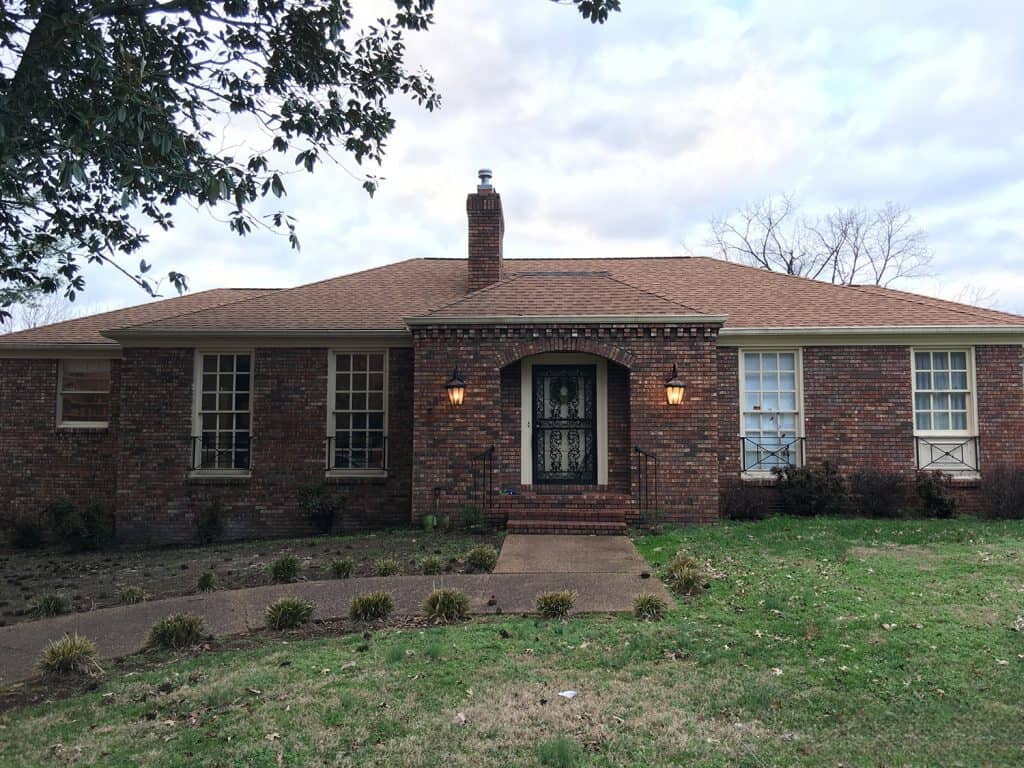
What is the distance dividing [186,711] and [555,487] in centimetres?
756

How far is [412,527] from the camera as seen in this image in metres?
10.8

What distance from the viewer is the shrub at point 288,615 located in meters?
5.79

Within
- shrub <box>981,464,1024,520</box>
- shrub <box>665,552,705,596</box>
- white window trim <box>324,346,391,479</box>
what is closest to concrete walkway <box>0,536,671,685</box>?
shrub <box>665,552,705,596</box>

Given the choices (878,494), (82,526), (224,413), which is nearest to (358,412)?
(224,413)

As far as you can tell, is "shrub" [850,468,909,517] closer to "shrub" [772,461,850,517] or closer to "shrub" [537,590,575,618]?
"shrub" [772,461,850,517]

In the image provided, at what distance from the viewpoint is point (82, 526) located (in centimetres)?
1146

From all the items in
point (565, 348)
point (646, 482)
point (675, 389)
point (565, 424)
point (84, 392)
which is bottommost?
point (646, 482)

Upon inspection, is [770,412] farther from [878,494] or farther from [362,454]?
[362,454]

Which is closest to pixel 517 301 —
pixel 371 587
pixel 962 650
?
pixel 371 587

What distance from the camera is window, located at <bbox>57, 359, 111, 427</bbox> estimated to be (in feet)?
43.0

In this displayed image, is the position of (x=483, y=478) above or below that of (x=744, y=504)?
above

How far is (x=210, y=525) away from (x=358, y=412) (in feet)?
10.4

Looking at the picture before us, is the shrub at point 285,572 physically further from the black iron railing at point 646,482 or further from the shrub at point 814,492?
the shrub at point 814,492

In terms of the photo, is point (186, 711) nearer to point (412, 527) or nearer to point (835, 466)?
point (412, 527)
